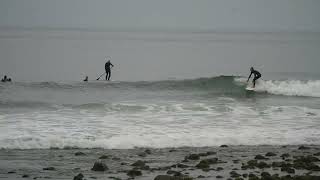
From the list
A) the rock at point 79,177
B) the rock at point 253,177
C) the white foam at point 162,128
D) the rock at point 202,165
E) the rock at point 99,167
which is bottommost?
the rock at point 79,177

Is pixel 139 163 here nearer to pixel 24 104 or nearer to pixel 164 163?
pixel 164 163

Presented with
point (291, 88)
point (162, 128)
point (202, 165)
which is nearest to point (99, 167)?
point (202, 165)

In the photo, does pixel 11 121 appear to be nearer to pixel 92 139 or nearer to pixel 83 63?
pixel 92 139

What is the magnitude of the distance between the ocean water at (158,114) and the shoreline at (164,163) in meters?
1.08

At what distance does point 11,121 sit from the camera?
69.7 ft

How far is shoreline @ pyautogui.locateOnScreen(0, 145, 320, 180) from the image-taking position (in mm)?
13328

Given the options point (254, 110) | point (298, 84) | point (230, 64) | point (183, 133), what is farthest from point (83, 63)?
point (183, 133)

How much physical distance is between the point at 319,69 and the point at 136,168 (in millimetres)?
48232

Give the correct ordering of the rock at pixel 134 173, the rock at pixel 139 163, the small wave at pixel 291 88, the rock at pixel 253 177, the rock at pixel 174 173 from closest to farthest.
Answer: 1. the rock at pixel 253 177
2. the rock at pixel 174 173
3. the rock at pixel 134 173
4. the rock at pixel 139 163
5. the small wave at pixel 291 88

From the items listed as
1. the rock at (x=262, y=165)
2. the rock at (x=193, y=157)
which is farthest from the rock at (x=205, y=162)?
the rock at (x=262, y=165)

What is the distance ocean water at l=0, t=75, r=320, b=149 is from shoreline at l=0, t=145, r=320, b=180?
1083 mm

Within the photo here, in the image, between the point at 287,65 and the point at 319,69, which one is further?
the point at 287,65

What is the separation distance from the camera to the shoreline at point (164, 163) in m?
13.3

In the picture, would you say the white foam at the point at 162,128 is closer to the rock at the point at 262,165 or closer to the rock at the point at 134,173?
the rock at the point at 262,165
